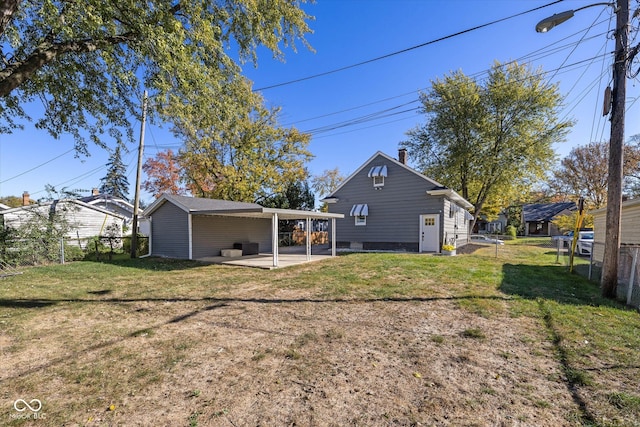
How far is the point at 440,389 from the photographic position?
2.87m

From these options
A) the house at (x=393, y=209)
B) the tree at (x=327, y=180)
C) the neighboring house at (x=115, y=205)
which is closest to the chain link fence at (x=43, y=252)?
the neighboring house at (x=115, y=205)

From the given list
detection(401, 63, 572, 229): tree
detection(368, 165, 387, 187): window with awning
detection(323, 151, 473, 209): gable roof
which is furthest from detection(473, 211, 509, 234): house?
detection(368, 165, 387, 187): window with awning

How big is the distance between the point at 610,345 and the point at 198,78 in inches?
319

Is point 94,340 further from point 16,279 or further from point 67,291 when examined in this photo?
point 16,279

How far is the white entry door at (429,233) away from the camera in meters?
15.2

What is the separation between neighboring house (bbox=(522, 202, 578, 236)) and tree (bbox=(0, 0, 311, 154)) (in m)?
44.0

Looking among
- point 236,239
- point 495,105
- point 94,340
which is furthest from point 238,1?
point 495,105

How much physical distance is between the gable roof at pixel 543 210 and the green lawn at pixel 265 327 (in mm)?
37755

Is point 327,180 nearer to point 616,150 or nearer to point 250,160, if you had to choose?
point 250,160

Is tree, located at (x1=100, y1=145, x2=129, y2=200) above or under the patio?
above

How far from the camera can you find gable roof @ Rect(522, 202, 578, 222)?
3838 centimetres

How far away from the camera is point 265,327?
15.3ft

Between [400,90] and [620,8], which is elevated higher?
[400,90]

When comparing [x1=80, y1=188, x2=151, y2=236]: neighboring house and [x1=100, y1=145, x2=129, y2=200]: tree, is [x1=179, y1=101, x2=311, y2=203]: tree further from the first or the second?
[x1=100, y1=145, x2=129, y2=200]: tree
